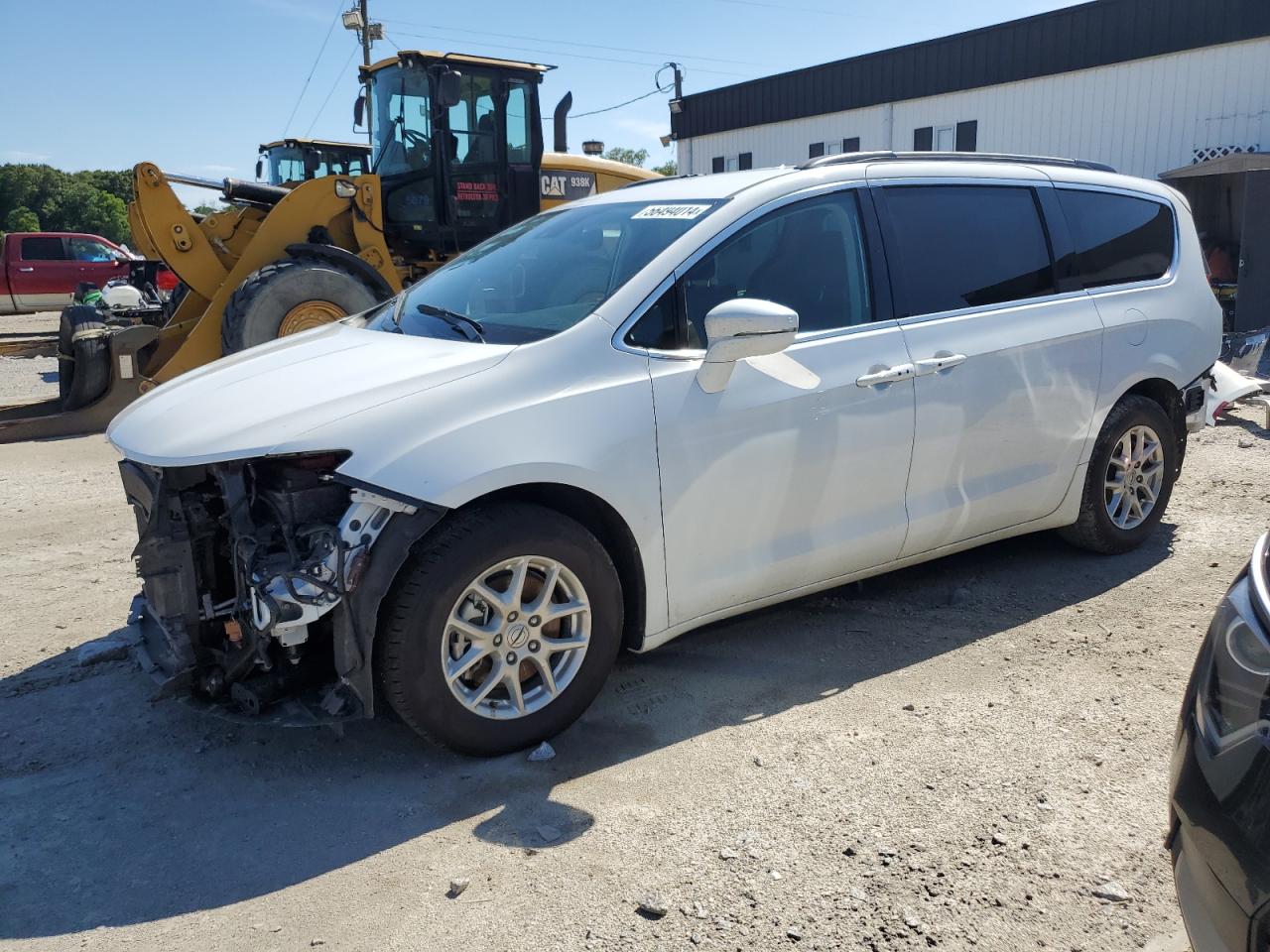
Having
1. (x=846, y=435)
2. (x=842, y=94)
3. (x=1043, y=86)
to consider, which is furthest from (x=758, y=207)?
(x=842, y=94)

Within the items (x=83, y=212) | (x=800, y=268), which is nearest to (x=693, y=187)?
(x=800, y=268)

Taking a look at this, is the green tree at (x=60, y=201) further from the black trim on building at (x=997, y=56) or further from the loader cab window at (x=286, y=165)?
the loader cab window at (x=286, y=165)

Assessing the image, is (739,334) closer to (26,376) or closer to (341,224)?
(341,224)

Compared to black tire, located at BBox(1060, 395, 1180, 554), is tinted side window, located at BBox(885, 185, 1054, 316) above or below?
above

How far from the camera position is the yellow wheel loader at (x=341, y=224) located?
863 cm

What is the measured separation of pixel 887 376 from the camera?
3.91 meters

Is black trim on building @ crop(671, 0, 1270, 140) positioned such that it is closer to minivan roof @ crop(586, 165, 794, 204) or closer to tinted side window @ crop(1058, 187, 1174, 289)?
tinted side window @ crop(1058, 187, 1174, 289)

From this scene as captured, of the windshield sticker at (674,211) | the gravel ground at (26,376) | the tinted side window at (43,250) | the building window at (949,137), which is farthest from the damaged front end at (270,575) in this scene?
the tinted side window at (43,250)

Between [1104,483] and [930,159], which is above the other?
[930,159]

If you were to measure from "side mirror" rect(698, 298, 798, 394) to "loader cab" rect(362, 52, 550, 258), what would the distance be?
686 cm

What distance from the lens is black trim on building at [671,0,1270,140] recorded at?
57.1 ft

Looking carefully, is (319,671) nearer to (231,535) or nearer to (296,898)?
(231,535)

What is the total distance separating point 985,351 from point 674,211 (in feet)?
4.72

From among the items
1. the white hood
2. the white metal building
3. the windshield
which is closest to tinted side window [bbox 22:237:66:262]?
the white metal building
